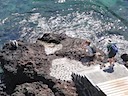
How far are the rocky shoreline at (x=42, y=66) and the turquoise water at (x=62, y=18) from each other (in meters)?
5.76

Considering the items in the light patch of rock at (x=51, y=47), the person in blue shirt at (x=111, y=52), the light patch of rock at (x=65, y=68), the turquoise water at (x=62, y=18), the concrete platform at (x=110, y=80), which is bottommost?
the turquoise water at (x=62, y=18)

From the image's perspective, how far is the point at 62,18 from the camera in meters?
43.8

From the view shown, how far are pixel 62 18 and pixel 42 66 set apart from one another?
13.8 metres

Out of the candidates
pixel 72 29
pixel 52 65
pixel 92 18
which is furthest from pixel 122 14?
pixel 52 65

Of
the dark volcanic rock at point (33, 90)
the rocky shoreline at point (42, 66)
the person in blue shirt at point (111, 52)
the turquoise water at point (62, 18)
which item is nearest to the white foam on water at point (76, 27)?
the turquoise water at point (62, 18)

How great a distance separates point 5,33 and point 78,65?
1317 cm

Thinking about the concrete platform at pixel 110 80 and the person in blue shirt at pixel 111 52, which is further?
the person in blue shirt at pixel 111 52

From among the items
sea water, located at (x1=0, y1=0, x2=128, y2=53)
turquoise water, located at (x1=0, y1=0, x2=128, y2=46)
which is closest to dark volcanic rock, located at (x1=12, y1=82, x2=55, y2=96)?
sea water, located at (x1=0, y1=0, x2=128, y2=53)

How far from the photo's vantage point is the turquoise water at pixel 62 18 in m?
41.0

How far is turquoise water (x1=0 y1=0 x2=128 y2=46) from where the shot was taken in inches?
1614

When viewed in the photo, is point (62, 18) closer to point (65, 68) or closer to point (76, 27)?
point (76, 27)

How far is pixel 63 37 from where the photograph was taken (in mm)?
35375

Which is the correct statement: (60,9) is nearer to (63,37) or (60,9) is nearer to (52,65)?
(63,37)

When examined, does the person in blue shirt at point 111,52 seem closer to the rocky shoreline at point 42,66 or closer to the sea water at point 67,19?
the rocky shoreline at point 42,66
